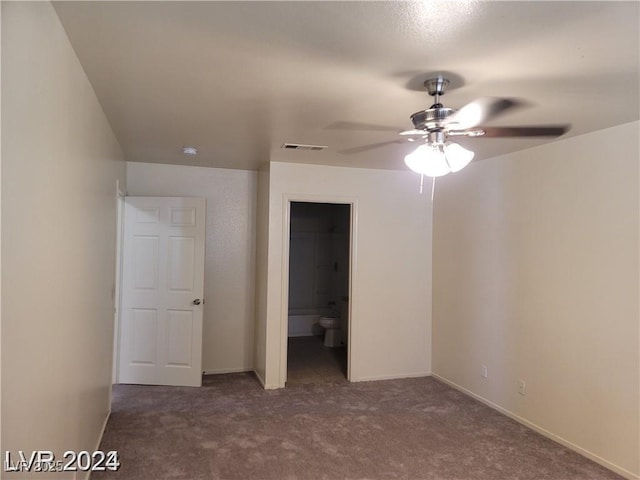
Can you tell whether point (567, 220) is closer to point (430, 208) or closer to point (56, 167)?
point (430, 208)

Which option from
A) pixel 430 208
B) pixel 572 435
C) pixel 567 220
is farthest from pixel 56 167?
pixel 430 208

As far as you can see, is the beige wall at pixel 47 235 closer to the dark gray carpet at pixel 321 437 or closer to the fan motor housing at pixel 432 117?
the dark gray carpet at pixel 321 437

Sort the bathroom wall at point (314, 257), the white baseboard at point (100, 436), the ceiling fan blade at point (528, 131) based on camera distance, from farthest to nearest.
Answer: the bathroom wall at point (314, 257) < the ceiling fan blade at point (528, 131) < the white baseboard at point (100, 436)

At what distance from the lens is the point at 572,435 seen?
10.8 feet

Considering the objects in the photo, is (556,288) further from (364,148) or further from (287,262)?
(287,262)

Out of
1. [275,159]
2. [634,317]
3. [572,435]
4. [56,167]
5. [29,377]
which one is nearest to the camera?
[29,377]

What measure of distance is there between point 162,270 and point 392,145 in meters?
2.67

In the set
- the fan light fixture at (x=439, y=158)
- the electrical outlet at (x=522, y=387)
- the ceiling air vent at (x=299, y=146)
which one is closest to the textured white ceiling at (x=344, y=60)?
the fan light fixture at (x=439, y=158)

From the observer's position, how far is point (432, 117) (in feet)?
7.54

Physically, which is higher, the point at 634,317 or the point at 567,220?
the point at 567,220

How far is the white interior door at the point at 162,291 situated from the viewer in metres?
4.57

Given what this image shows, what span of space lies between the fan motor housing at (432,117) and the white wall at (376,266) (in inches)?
93.4

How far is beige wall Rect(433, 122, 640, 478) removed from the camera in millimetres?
2969

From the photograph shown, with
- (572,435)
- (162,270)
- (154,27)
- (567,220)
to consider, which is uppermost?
(154,27)
